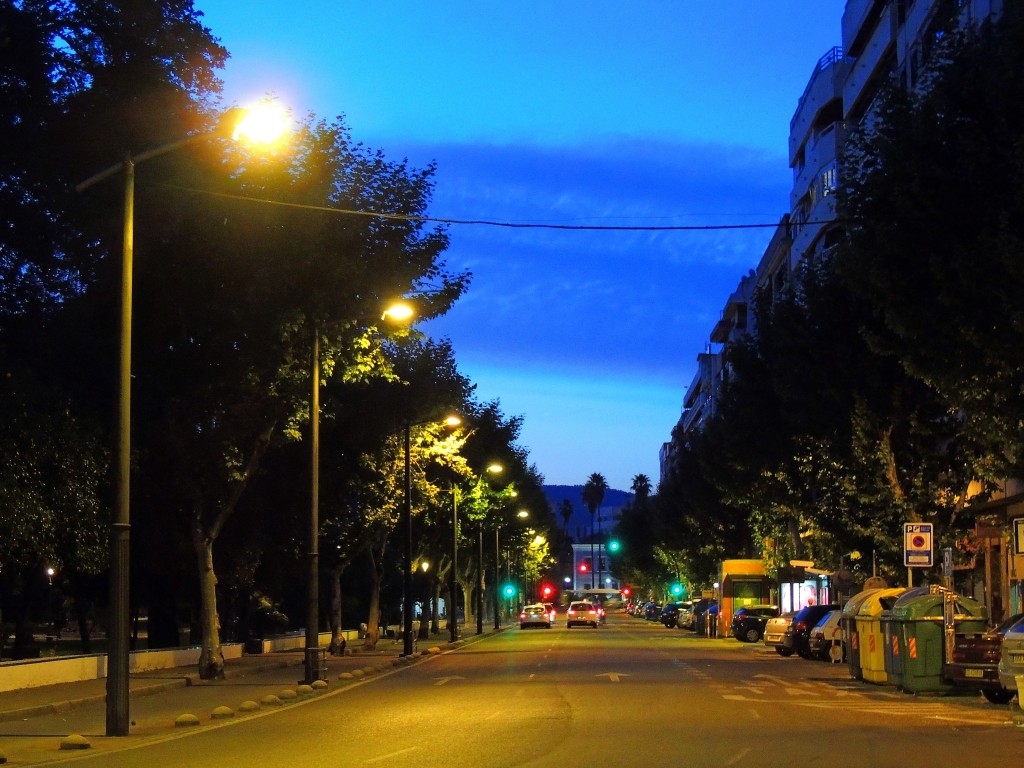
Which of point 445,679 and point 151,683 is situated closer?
point 151,683

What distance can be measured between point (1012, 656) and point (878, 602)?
28.3ft

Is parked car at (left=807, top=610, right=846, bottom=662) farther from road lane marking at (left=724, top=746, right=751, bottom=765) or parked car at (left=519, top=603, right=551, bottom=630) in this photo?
parked car at (left=519, top=603, right=551, bottom=630)

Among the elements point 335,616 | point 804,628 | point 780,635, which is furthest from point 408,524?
point 780,635

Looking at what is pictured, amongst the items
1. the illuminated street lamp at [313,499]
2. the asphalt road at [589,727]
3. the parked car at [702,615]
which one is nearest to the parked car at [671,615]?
the parked car at [702,615]

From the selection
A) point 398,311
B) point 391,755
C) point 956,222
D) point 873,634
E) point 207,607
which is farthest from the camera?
point 207,607

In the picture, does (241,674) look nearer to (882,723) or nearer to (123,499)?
(123,499)

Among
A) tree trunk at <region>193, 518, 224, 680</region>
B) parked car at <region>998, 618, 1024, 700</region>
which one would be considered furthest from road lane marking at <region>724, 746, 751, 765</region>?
tree trunk at <region>193, 518, 224, 680</region>

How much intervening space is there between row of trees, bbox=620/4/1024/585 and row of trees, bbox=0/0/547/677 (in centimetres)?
937

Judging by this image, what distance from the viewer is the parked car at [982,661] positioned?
20.6 m

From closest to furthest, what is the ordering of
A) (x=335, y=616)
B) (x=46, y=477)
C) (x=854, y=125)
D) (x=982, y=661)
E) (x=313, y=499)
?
1. (x=982, y=661)
2. (x=46, y=477)
3. (x=313, y=499)
4. (x=335, y=616)
5. (x=854, y=125)

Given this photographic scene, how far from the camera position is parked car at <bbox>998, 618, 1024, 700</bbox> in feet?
59.8

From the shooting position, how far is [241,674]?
1288 inches

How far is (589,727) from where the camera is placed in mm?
17094

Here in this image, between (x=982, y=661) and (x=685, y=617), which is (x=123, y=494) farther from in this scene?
(x=685, y=617)
